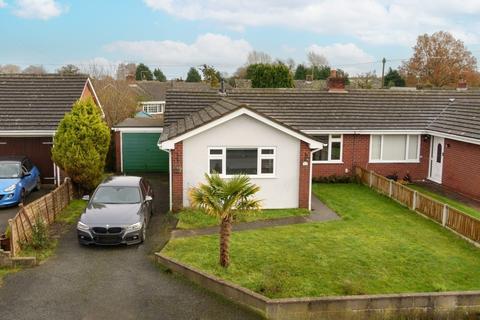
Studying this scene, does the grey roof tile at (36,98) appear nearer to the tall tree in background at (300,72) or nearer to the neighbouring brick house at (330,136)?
the neighbouring brick house at (330,136)

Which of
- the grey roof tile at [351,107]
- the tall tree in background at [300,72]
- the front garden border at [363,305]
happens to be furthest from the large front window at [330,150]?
the tall tree in background at [300,72]

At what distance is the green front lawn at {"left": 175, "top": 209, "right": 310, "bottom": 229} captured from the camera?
14.8 metres

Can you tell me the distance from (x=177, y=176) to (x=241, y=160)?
2.37 metres

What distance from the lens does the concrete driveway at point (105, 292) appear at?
914 centimetres

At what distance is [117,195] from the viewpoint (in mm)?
13969

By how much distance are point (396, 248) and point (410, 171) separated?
11006mm

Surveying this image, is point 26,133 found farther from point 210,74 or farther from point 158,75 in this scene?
point 158,75

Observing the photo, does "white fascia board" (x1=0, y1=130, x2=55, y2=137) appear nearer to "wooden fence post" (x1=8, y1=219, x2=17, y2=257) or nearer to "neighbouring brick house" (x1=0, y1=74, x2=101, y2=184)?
"neighbouring brick house" (x1=0, y1=74, x2=101, y2=184)

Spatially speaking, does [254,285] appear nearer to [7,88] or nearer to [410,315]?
[410,315]

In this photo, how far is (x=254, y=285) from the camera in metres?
9.98

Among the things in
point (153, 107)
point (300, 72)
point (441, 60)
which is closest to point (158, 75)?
point (300, 72)

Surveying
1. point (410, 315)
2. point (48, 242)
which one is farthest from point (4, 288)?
point (410, 315)

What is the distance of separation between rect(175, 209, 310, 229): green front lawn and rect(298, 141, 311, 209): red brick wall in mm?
411

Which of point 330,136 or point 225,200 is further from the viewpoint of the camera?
→ point 330,136
